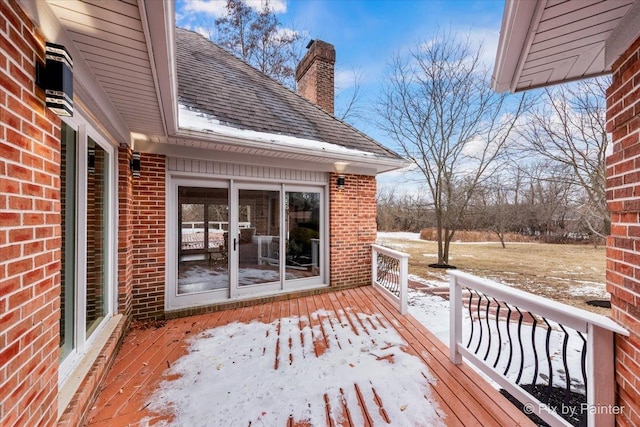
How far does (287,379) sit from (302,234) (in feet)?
9.80

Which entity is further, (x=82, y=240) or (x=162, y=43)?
(x=82, y=240)

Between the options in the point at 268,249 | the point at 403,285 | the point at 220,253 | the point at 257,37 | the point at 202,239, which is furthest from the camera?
the point at 257,37

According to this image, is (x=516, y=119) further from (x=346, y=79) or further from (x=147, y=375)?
(x=147, y=375)

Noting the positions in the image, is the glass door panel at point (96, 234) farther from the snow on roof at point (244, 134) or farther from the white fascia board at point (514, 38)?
the white fascia board at point (514, 38)

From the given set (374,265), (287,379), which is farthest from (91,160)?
(374,265)

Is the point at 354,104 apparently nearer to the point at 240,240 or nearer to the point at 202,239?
the point at 240,240

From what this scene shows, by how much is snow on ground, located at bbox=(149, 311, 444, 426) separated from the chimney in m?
5.84

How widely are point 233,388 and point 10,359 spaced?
1582mm

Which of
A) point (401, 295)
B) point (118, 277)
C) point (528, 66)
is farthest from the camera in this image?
point (401, 295)

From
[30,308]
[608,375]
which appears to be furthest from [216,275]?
[608,375]

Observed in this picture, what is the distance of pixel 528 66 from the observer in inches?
78.9

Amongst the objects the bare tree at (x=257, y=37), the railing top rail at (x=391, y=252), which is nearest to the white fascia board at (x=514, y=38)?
the railing top rail at (x=391, y=252)

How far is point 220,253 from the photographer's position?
4.59 m

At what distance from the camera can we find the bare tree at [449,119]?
31.1 ft
